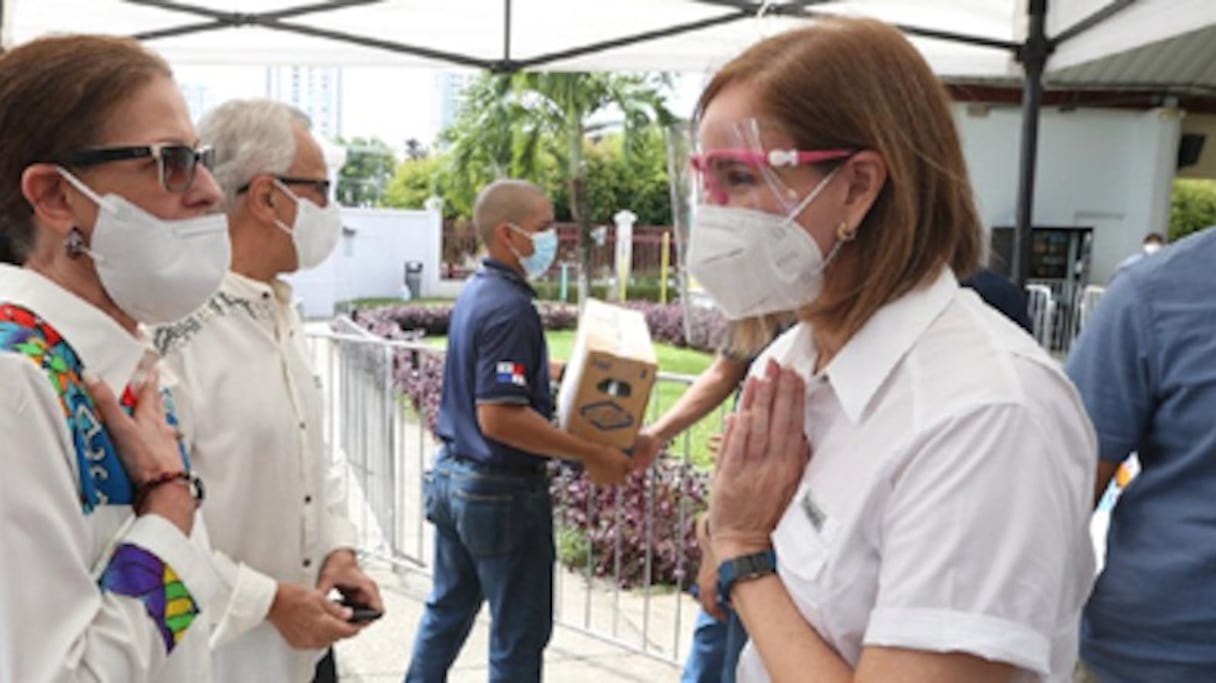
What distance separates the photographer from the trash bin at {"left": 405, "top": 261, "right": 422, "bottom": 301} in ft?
84.5

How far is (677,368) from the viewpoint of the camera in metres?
13.6

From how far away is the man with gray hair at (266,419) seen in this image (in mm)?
1929

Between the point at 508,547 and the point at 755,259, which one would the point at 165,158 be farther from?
the point at 508,547

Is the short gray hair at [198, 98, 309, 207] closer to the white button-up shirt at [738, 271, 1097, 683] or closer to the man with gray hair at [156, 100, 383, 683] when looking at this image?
the man with gray hair at [156, 100, 383, 683]

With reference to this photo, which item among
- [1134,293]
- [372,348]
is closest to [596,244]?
[372,348]

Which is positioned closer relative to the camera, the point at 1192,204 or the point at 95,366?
the point at 95,366

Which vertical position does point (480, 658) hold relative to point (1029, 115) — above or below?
below

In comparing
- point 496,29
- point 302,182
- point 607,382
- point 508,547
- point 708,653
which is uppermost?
point 496,29

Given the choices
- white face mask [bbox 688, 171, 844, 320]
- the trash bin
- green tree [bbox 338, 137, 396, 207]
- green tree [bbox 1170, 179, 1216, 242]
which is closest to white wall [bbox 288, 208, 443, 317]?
the trash bin

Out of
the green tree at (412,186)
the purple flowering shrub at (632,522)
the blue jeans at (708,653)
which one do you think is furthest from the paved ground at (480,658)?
the green tree at (412,186)

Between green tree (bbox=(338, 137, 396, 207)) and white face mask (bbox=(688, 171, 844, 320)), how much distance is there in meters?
51.9

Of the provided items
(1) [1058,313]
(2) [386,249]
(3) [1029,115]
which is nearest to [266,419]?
(3) [1029,115]

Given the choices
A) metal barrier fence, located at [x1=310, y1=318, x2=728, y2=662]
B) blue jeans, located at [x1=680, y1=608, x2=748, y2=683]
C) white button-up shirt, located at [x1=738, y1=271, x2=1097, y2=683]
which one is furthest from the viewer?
metal barrier fence, located at [x1=310, y1=318, x2=728, y2=662]

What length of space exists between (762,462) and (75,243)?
1.03m
